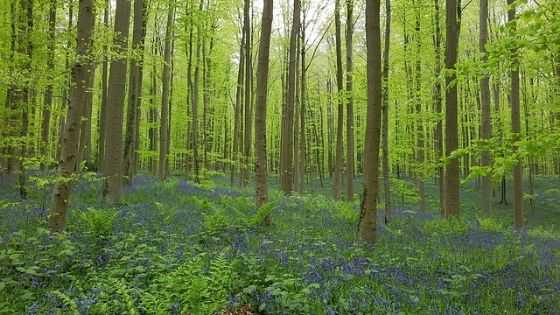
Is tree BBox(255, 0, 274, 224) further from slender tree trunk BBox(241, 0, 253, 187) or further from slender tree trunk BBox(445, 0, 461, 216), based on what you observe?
slender tree trunk BBox(241, 0, 253, 187)

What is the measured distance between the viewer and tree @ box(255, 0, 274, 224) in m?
9.69

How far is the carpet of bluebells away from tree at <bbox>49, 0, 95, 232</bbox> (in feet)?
1.22

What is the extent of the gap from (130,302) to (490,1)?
3366 centimetres

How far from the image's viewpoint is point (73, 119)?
687cm

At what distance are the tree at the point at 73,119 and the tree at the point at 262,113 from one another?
4.08 meters

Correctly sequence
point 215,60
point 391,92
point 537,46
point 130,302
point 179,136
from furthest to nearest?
point 179,136, point 215,60, point 391,92, point 537,46, point 130,302

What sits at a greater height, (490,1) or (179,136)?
(490,1)

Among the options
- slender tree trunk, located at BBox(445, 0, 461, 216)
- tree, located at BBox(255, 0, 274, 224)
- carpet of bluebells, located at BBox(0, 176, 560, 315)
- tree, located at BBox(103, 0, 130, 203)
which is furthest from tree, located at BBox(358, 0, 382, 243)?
tree, located at BBox(103, 0, 130, 203)

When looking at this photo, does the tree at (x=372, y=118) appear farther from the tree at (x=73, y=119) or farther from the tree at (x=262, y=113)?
the tree at (x=73, y=119)

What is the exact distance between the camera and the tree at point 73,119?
6812 mm

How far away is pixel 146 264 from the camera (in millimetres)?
5746

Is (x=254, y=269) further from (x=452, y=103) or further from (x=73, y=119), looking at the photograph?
(x=452, y=103)

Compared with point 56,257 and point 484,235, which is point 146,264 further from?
point 484,235

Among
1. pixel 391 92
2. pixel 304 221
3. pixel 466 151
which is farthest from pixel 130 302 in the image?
pixel 391 92
